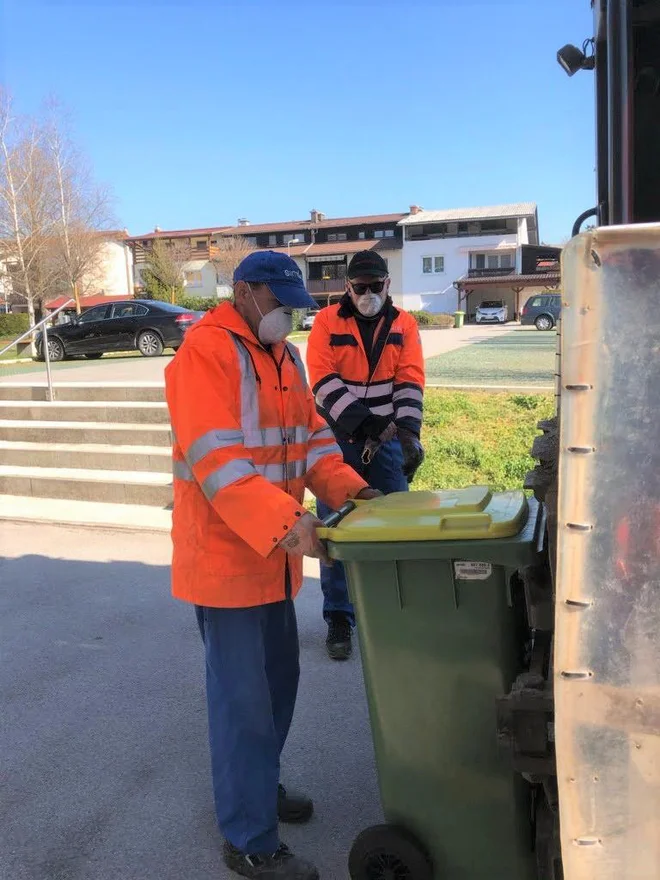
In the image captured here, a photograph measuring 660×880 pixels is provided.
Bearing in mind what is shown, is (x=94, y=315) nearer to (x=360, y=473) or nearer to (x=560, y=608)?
(x=360, y=473)

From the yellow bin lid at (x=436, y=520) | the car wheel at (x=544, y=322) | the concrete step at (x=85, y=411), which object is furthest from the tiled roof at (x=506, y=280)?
the yellow bin lid at (x=436, y=520)

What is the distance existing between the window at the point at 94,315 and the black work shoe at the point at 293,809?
51.5ft

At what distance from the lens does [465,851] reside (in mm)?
2018

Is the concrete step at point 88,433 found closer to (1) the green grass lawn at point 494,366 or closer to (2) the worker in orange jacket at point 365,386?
(2) the worker in orange jacket at point 365,386

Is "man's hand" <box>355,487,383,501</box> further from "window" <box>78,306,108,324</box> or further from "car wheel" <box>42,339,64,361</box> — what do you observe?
"car wheel" <box>42,339,64,361</box>

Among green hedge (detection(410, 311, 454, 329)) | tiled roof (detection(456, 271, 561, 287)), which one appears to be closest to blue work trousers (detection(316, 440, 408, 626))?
green hedge (detection(410, 311, 454, 329))

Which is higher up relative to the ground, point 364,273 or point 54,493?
point 364,273

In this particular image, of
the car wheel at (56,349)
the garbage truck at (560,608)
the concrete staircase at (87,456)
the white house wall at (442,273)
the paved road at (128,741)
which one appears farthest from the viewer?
the white house wall at (442,273)

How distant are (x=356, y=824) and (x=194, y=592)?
1.11 meters

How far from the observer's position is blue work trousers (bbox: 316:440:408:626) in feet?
12.8

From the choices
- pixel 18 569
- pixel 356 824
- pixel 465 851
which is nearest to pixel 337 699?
pixel 356 824

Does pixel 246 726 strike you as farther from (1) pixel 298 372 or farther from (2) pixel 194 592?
Answer: (1) pixel 298 372

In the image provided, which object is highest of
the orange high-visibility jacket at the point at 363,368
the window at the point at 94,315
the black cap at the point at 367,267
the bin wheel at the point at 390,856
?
the window at the point at 94,315

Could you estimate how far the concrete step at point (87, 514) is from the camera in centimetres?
616
